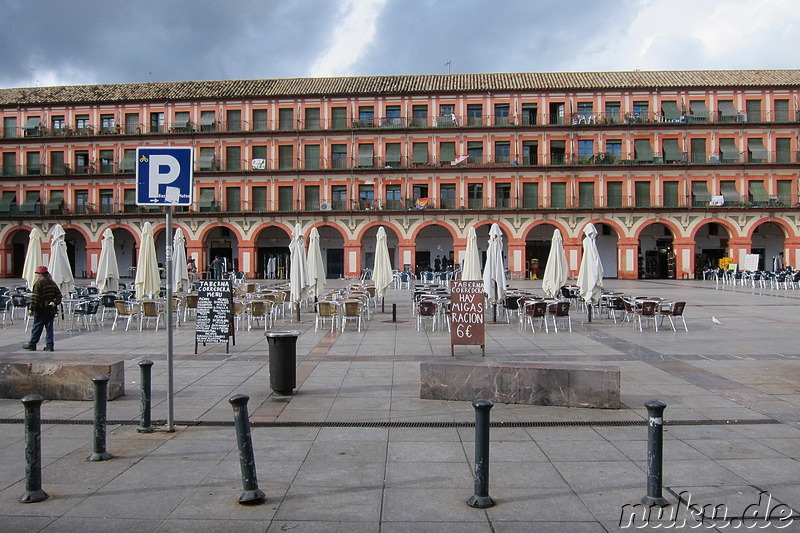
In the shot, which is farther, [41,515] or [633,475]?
[633,475]

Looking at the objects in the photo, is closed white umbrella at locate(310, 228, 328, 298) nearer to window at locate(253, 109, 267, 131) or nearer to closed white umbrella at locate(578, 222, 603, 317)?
closed white umbrella at locate(578, 222, 603, 317)

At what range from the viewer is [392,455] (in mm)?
5676

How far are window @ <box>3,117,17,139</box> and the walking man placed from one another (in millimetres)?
42323

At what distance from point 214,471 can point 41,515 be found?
1.34 metres

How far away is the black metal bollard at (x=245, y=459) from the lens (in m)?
4.56

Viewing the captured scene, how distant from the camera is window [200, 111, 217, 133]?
45062mm

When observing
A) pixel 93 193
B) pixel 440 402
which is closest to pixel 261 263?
pixel 93 193

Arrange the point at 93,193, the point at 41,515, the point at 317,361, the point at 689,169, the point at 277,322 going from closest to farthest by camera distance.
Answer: the point at 41,515 → the point at 317,361 → the point at 277,322 → the point at 689,169 → the point at 93,193

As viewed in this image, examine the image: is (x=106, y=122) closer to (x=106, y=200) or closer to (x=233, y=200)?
(x=106, y=200)

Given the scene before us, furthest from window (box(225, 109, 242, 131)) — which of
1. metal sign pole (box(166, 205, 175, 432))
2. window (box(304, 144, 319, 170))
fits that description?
metal sign pole (box(166, 205, 175, 432))

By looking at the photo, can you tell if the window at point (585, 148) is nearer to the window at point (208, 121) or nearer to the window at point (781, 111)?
the window at point (781, 111)

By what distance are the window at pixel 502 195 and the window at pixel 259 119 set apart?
1802cm

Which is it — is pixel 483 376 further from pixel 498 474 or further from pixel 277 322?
pixel 277 322

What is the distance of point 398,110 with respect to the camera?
147 ft
